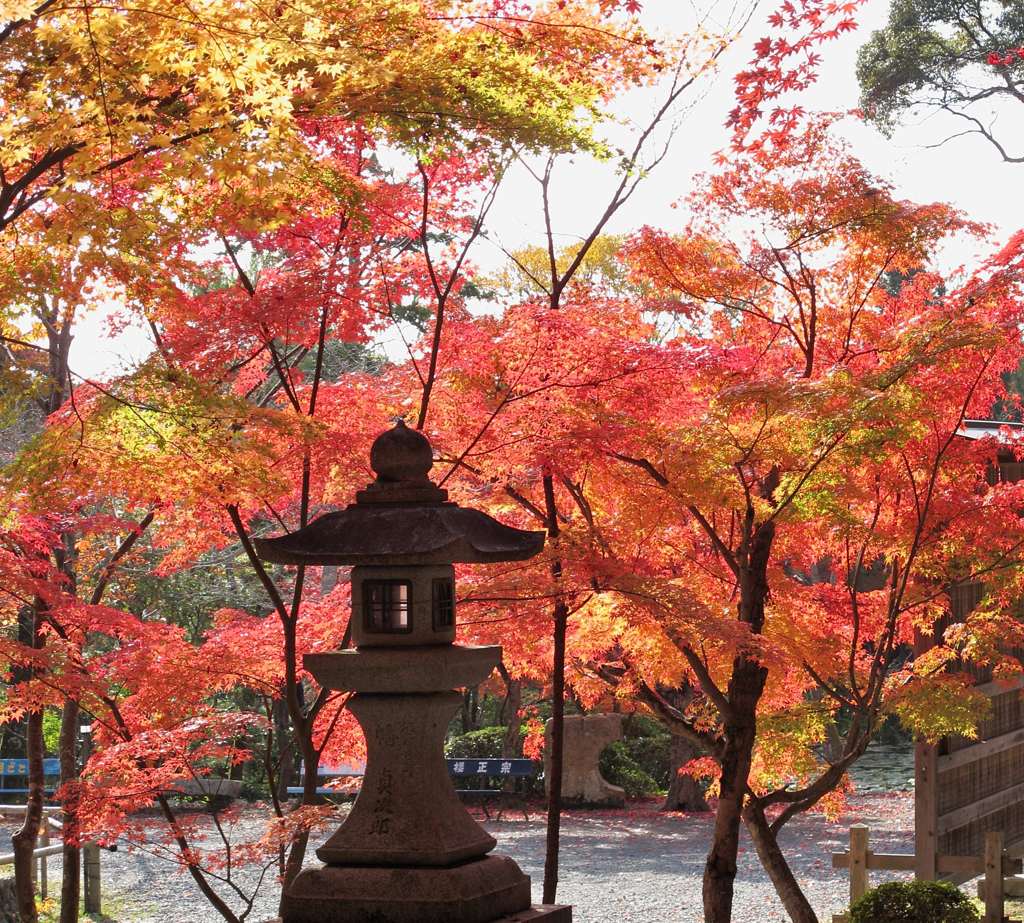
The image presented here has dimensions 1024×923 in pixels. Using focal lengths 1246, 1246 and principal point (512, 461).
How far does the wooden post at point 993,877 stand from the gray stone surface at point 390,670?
20.2ft

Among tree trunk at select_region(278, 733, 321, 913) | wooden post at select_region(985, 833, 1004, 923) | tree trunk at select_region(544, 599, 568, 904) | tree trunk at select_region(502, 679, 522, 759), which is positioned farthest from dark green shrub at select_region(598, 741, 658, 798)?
tree trunk at select_region(278, 733, 321, 913)

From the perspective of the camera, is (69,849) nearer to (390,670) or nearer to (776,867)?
(776,867)

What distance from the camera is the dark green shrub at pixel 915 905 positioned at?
8.81m

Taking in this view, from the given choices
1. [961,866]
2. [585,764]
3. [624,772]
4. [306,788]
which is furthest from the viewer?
[624,772]

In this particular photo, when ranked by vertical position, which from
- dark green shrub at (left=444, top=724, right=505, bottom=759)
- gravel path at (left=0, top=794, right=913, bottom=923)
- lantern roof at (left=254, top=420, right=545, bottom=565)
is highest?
lantern roof at (left=254, top=420, right=545, bottom=565)

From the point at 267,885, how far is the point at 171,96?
34.3ft

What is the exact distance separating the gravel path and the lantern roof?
8064mm

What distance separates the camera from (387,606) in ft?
17.3

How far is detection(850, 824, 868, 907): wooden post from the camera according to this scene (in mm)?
10312

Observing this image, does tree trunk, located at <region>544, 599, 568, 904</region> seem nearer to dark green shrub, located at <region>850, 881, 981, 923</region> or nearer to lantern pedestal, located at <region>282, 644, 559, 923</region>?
dark green shrub, located at <region>850, 881, 981, 923</region>

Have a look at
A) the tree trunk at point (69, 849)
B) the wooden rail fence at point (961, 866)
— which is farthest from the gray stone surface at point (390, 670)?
the wooden rail fence at point (961, 866)

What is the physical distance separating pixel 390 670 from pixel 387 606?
28 cm

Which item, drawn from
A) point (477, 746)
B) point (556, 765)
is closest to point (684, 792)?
point (477, 746)

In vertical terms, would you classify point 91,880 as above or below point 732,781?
below
